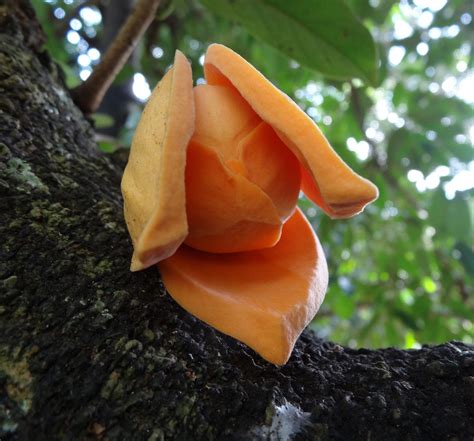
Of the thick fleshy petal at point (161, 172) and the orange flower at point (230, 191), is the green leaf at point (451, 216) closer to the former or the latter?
the orange flower at point (230, 191)

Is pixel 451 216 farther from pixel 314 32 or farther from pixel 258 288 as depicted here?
pixel 258 288

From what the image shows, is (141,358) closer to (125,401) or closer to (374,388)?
(125,401)

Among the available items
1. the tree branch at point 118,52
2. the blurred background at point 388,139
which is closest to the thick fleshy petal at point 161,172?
the tree branch at point 118,52

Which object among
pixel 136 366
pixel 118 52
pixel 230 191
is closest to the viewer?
pixel 136 366

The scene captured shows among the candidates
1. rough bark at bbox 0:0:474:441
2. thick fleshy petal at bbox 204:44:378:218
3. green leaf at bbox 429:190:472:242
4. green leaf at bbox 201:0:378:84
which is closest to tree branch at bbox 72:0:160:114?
green leaf at bbox 201:0:378:84

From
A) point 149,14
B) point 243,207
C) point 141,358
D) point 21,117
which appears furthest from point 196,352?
point 149,14

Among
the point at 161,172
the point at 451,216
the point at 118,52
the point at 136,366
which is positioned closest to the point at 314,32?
the point at 118,52

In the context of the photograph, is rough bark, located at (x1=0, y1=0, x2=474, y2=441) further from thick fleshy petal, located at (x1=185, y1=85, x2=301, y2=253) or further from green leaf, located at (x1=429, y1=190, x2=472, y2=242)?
green leaf, located at (x1=429, y1=190, x2=472, y2=242)
